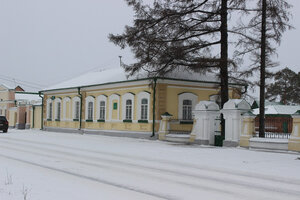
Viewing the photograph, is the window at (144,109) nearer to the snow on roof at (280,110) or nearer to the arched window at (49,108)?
the arched window at (49,108)

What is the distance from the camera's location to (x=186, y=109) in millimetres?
27359

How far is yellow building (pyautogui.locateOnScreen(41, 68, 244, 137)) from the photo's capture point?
26266mm

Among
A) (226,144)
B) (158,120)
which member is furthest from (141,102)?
(226,144)

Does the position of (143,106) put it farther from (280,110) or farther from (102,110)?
(280,110)

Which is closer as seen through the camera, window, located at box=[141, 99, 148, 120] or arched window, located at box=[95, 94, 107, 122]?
window, located at box=[141, 99, 148, 120]

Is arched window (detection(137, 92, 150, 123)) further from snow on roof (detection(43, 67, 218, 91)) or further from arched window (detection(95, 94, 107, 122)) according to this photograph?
arched window (detection(95, 94, 107, 122))

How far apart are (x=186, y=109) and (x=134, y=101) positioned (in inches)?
147

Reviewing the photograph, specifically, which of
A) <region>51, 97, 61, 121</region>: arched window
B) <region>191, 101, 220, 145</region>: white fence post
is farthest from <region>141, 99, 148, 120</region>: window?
<region>51, 97, 61, 121</region>: arched window

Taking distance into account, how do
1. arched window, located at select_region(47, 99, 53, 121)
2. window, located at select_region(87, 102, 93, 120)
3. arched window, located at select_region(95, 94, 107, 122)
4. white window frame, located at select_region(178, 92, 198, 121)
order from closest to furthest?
white window frame, located at select_region(178, 92, 198, 121) < arched window, located at select_region(95, 94, 107, 122) < window, located at select_region(87, 102, 93, 120) < arched window, located at select_region(47, 99, 53, 121)

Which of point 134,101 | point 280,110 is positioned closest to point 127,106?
point 134,101

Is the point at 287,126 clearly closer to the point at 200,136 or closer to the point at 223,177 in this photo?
the point at 200,136

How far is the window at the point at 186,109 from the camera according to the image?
2714cm

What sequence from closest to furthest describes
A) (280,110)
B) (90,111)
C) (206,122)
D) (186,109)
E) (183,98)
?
(206,122) → (183,98) → (186,109) → (90,111) → (280,110)

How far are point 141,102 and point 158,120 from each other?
7.13ft
